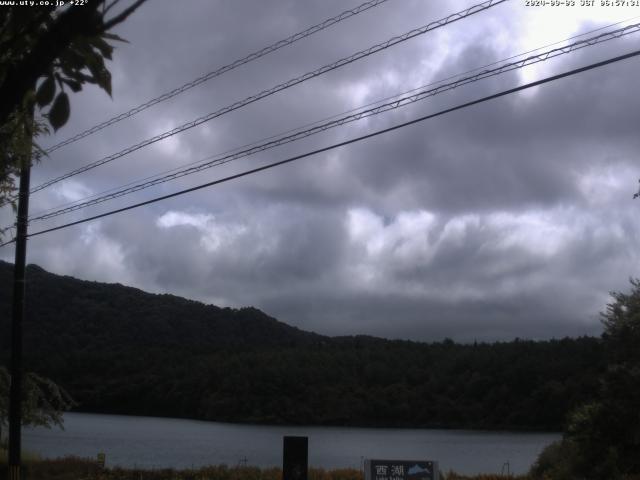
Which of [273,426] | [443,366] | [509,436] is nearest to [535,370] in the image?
[509,436]

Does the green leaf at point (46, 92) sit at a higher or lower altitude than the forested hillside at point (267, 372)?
higher

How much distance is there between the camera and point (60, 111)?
4.07 meters

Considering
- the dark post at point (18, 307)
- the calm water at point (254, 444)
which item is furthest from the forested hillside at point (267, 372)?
the dark post at point (18, 307)

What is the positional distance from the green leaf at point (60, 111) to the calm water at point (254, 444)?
1179 inches

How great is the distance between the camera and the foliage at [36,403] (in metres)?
22.5

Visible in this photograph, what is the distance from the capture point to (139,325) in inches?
3000

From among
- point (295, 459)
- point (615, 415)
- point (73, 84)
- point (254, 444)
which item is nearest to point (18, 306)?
point (295, 459)

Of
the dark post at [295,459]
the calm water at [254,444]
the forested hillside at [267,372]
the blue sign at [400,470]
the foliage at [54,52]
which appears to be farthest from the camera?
the forested hillside at [267,372]

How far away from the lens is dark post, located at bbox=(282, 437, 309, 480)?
1402 centimetres

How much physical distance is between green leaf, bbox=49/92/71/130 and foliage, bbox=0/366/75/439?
65.8ft

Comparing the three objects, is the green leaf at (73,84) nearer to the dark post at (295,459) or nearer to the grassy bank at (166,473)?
the dark post at (295,459)

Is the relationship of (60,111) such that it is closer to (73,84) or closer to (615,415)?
(73,84)

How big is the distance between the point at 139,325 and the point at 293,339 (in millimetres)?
33961

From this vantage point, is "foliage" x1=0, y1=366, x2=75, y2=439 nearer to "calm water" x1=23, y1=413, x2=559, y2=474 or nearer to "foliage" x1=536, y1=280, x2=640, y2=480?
"calm water" x1=23, y1=413, x2=559, y2=474
